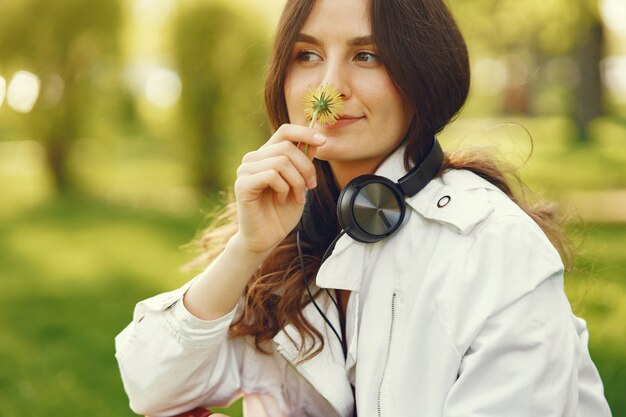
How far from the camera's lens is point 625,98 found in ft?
116

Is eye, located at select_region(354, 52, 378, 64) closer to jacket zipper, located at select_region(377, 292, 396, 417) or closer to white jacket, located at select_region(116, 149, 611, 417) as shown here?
white jacket, located at select_region(116, 149, 611, 417)

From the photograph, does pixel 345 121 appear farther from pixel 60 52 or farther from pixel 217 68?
pixel 60 52

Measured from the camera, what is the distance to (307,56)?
221cm

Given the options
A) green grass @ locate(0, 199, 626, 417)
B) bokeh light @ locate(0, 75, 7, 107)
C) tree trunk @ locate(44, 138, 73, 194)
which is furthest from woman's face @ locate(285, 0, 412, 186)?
tree trunk @ locate(44, 138, 73, 194)

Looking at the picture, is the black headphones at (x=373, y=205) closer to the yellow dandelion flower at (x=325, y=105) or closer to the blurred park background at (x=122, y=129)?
the yellow dandelion flower at (x=325, y=105)

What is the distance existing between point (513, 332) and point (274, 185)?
65 cm

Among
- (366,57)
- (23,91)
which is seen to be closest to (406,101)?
(366,57)

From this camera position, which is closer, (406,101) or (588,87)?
(406,101)

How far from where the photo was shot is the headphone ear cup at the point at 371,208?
208 cm

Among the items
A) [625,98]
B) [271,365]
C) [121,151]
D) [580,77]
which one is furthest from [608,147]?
[625,98]

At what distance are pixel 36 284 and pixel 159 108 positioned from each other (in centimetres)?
530

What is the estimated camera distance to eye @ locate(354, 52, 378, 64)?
2.10 metres

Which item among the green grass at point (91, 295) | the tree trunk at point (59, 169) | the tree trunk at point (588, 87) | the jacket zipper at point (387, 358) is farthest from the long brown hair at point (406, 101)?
the tree trunk at point (588, 87)

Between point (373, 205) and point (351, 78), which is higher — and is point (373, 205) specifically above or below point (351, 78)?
below
